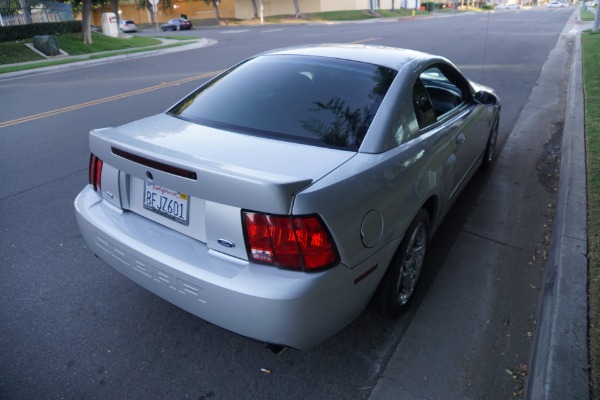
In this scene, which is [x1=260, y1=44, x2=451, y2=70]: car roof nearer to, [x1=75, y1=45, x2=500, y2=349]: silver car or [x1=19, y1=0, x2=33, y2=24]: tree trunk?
[x1=75, y1=45, x2=500, y2=349]: silver car

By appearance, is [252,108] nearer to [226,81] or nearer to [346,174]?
[226,81]

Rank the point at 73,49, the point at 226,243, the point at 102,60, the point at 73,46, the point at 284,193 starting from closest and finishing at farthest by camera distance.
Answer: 1. the point at 284,193
2. the point at 226,243
3. the point at 102,60
4. the point at 73,49
5. the point at 73,46

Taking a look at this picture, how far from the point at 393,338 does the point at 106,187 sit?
195 cm

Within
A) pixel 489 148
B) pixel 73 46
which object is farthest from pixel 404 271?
pixel 73 46

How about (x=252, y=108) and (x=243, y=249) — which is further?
(x=252, y=108)

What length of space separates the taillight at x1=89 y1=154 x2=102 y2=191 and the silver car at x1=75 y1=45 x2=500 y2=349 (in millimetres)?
14

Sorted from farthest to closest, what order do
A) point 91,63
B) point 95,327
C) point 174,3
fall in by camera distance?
point 174,3 → point 91,63 → point 95,327

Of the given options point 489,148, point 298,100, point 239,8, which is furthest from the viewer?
point 239,8

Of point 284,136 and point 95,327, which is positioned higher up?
point 284,136

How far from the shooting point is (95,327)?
281 centimetres

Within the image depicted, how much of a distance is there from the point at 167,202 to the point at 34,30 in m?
24.6

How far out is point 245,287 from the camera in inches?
80.0

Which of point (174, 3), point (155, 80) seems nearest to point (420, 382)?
point (155, 80)

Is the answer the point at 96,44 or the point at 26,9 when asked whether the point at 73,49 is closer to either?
the point at 96,44
